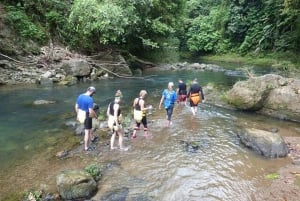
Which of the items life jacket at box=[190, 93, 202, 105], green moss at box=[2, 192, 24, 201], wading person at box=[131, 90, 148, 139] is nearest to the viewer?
green moss at box=[2, 192, 24, 201]

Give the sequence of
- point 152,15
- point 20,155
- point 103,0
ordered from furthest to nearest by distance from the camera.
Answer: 1. point 152,15
2. point 103,0
3. point 20,155

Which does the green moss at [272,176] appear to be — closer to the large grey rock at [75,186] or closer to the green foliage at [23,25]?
the large grey rock at [75,186]

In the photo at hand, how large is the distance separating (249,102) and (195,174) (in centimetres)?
828

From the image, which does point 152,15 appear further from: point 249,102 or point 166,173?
point 166,173

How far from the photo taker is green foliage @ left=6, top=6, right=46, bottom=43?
25.8 meters

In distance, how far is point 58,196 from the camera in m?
8.13

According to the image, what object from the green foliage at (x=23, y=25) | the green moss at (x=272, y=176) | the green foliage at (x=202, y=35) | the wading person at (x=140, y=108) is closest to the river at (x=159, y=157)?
the green moss at (x=272, y=176)

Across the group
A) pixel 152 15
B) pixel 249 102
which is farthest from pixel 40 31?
pixel 249 102

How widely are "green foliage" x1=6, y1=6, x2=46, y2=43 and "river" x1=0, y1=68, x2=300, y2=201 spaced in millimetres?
10166

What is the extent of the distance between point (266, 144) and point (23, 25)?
2214 cm

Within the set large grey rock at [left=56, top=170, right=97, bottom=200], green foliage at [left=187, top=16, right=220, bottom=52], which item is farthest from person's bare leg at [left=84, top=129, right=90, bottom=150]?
green foliage at [left=187, top=16, right=220, bottom=52]

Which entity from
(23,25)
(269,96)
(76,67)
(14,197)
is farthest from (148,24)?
(14,197)

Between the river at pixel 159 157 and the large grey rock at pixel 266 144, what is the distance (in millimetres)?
243

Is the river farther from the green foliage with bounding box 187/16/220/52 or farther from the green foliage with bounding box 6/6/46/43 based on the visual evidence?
the green foliage with bounding box 187/16/220/52
